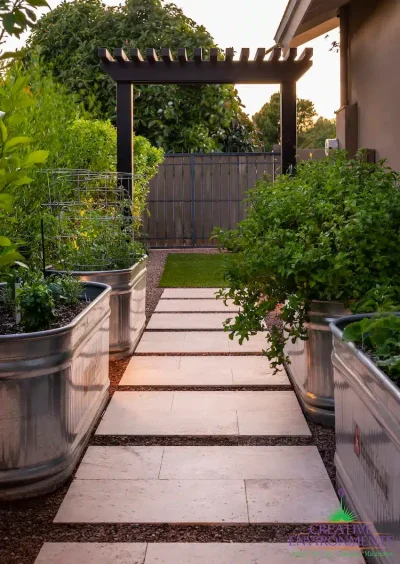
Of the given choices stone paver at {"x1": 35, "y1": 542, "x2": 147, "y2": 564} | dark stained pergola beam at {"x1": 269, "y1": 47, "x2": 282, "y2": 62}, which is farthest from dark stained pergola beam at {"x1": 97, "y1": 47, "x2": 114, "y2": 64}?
stone paver at {"x1": 35, "y1": 542, "x2": 147, "y2": 564}

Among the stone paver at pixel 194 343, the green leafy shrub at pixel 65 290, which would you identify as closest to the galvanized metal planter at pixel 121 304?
the stone paver at pixel 194 343

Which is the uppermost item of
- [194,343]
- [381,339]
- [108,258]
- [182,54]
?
[182,54]

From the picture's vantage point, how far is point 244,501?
10.6ft

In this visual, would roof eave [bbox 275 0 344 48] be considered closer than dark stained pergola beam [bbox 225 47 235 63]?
Yes

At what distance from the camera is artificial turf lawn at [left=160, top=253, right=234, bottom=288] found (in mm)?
10602

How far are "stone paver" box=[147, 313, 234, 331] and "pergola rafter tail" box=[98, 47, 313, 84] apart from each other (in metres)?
2.82

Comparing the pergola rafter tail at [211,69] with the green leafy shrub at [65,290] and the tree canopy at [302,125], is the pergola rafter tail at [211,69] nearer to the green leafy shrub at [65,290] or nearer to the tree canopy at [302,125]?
the green leafy shrub at [65,290]

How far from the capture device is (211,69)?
28.2 feet

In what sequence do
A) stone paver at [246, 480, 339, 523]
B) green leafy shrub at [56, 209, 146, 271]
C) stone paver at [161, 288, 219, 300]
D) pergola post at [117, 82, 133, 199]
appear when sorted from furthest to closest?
stone paver at [161, 288, 219, 300]
pergola post at [117, 82, 133, 199]
green leafy shrub at [56, 209, 146, 271]
stone paver at [246, 480, 339, 523]

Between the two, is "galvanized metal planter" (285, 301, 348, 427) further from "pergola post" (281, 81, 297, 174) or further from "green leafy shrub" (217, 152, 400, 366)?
"pergola post" (281, 81, 297, 174)

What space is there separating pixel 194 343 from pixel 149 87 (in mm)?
12282

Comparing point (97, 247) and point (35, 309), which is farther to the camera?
point (97, 247)

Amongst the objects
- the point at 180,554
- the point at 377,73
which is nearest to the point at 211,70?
the point at 377,73

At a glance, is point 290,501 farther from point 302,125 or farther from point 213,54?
point 302,125
